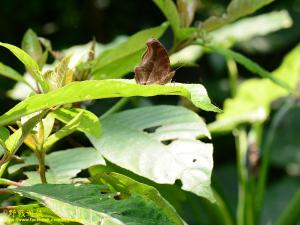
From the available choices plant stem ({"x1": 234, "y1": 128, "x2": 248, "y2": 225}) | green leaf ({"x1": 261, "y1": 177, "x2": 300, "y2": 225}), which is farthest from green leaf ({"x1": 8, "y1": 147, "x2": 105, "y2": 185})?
green leaf ({"x1": 261, "y1": 177, "x2": 300, "y2": 225})

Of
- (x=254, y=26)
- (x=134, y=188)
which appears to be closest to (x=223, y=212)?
(x=134, y=188)

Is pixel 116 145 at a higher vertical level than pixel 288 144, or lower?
higher

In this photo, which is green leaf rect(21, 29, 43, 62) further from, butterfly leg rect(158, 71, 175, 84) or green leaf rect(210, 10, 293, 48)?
green leaf rect(210, 10, 293, 48)

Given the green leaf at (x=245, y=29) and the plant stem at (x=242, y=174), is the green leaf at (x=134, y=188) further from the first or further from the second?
the green leaf at (x=245, y=29)

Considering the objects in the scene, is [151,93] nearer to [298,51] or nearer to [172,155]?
[172,155]

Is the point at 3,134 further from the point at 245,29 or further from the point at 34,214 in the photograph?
the point at 245,29

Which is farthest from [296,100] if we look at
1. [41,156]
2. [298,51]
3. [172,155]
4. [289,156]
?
[289,156]
